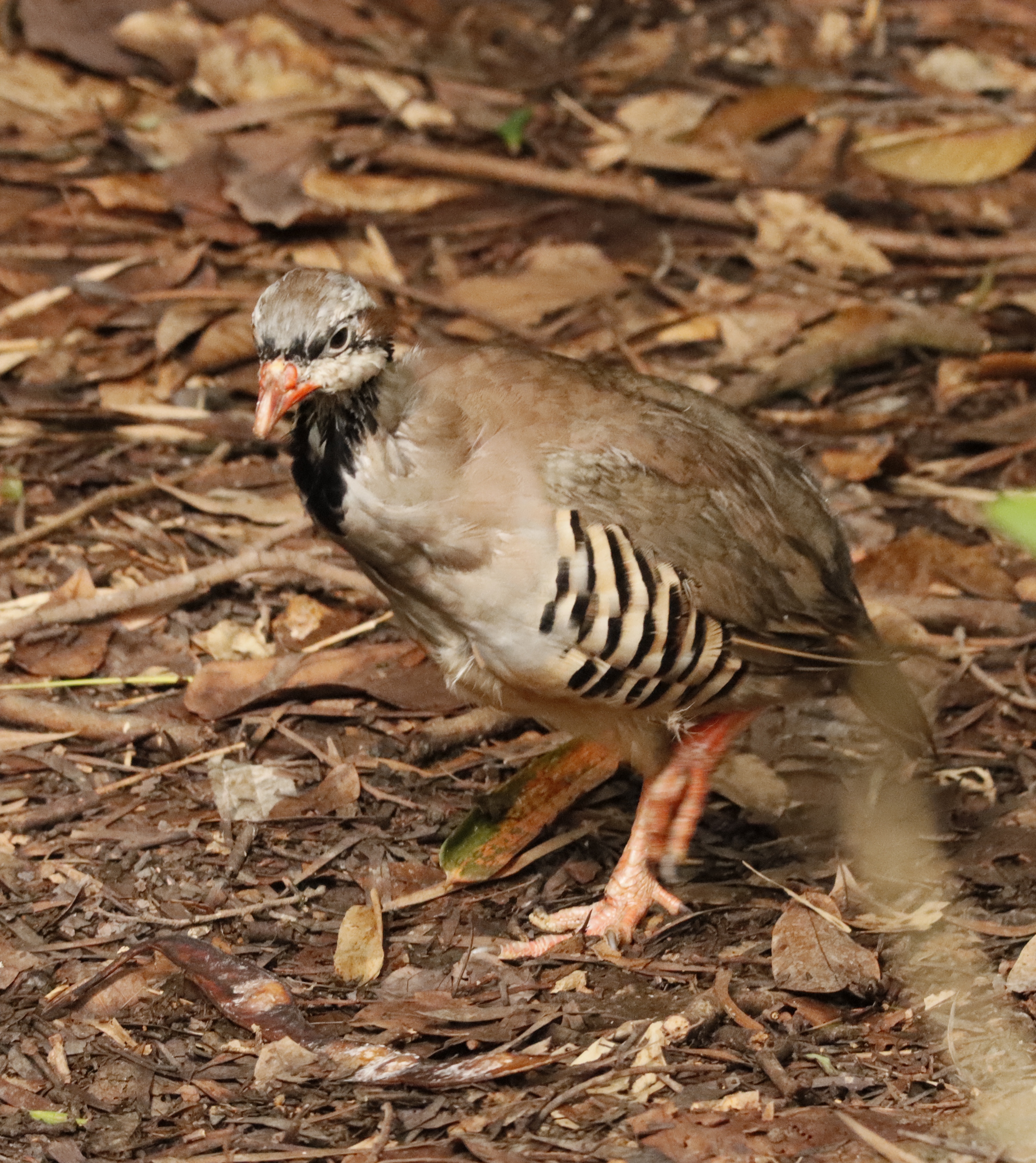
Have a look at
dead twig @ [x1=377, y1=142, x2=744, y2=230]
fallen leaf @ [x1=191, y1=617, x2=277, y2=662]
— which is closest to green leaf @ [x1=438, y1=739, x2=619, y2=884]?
fallen leaf @ [x1=191, y1=617, x2=277, y2=662]

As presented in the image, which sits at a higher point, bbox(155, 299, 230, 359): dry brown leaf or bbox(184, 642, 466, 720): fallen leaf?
bbox(155, 299, 230, 359): dry brown leaf

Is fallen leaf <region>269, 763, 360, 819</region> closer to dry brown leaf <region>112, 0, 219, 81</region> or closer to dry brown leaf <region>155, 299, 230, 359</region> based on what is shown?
dry brown leaf <region>155, 299, 230, 359</region>

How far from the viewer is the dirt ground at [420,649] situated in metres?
3.82

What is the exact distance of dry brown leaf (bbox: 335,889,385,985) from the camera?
4254 millimetres

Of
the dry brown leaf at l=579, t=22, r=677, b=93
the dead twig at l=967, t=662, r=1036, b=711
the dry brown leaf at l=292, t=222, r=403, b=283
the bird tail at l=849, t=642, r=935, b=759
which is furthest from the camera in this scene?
the dry brown leaf at l=579, t=22, r=677, b=93

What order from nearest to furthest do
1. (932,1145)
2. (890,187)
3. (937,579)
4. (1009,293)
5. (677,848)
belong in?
(932,1145) → (677,848) → (937,579) → (1009,293) → (890,187)

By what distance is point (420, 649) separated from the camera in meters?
5.55

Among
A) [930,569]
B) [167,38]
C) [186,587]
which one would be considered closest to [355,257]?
[167,38]

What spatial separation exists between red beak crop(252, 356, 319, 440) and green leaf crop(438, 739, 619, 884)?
56.5 inches

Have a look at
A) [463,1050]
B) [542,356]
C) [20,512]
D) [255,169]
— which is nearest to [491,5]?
[255,169]

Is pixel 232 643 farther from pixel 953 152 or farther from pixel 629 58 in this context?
pixel 629 58

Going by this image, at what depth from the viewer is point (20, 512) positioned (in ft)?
19.6

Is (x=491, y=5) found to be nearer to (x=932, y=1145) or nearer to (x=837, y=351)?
(x=837, y=351)

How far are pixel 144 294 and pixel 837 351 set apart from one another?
305 centimetres
